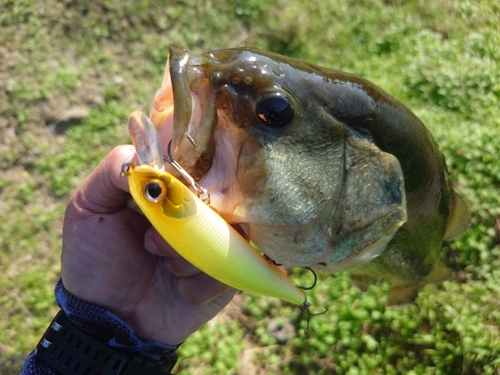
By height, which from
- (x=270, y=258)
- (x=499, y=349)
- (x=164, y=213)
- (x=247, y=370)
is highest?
(x=164, y=213)

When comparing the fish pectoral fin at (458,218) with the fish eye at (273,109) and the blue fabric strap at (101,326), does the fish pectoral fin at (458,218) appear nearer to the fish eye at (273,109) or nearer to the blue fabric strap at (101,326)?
the fish eye at (273,109)

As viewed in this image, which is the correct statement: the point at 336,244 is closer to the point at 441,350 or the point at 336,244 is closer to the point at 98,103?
the point at 441,350

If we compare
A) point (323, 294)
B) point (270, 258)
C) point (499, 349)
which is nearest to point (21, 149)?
point (323, 294)

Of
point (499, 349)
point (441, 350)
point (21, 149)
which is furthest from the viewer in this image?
point (21, 149)

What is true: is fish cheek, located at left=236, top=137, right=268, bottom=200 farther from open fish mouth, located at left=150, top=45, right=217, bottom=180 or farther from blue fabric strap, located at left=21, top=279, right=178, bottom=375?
blue fabric strap, located at left=21, top=279, right=178, bottom=375

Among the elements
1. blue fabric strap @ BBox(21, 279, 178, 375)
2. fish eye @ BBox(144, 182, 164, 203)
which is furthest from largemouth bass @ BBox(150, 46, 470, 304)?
blue fabric strap @ BBox(21, 279, 178, 375)
